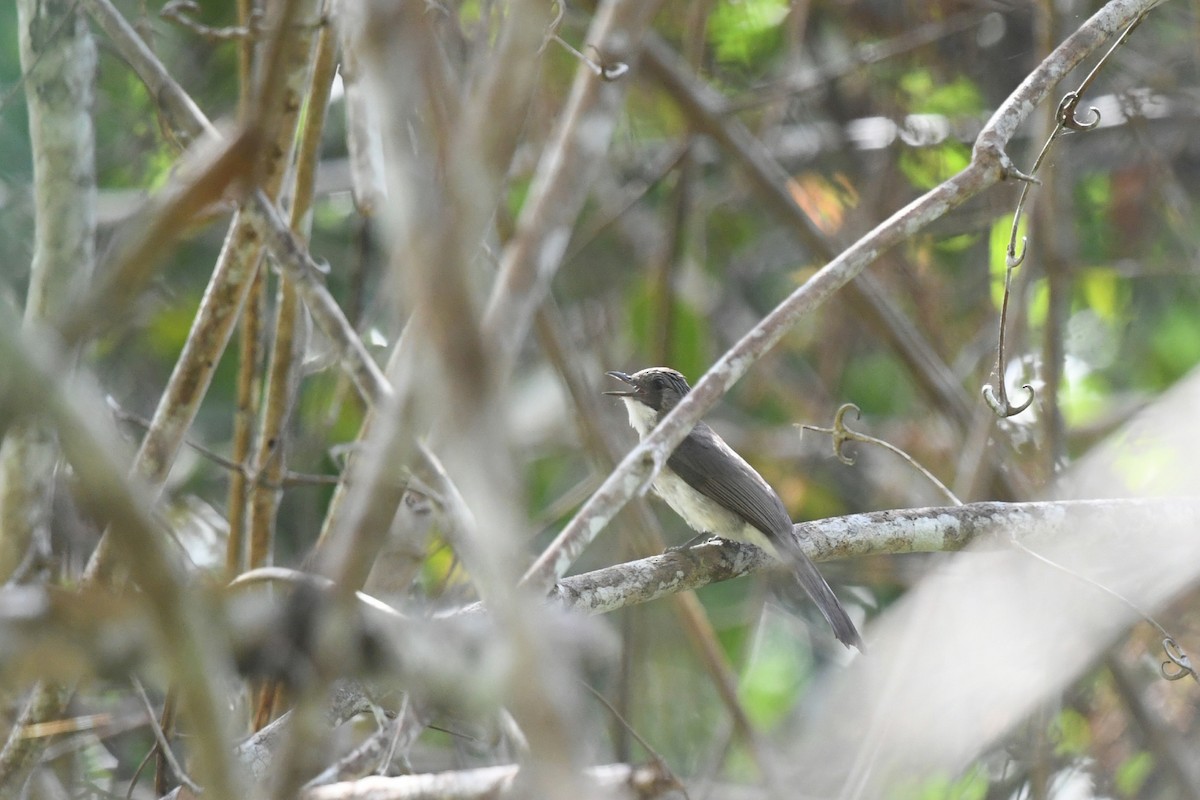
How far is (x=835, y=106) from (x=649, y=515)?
3.71 metres

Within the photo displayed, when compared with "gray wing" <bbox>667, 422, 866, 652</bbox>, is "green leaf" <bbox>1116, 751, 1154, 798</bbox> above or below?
below

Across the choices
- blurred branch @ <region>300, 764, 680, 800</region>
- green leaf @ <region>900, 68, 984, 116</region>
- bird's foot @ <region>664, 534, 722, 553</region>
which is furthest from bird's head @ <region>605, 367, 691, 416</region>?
green leaf @ <region>900, 68, 984, 116</region>

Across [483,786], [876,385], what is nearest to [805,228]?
[876,385]

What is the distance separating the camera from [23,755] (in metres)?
3.71

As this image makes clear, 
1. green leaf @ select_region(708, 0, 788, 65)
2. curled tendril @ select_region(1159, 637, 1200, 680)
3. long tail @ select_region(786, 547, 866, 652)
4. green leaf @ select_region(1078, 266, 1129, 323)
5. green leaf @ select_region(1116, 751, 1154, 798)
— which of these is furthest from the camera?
green leaf @ select_region(1078, 266, 1129, 323)

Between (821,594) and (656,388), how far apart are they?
1480mm

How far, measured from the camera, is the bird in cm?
459

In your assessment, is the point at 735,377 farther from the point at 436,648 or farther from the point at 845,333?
the point at 845,333

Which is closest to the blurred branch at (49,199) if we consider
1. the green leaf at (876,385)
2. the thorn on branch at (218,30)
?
the thorn on branch at (218,30)

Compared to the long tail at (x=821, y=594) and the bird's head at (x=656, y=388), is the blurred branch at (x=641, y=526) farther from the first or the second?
the long tail at (x=821, y=594)

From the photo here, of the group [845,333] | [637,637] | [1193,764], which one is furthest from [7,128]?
[1193,764]

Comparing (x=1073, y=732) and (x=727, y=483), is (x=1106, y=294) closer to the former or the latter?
(x=1073, y=732)

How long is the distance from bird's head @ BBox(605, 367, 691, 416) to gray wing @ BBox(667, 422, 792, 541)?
0.25 meters

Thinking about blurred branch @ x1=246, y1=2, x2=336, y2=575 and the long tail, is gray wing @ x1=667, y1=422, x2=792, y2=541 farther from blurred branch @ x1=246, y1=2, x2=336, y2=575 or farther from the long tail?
blurred branch @ x1=246, y1=2, x2=336, y2=575
